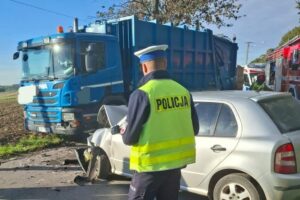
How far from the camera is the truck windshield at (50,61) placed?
1010cm

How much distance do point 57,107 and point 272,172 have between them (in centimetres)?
677

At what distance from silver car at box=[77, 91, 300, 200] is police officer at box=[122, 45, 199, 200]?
150cm

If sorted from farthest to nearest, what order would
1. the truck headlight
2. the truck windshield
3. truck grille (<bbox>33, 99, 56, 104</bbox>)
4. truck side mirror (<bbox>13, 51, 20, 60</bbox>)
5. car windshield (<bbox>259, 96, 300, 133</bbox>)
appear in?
truck side mirror (<bbox>13, 51, 20, 60</bbox>) < truck grille (<bbox>33, 99, 56, 104</bbox>) < the truck headlight < the truck windshield < car windshield (<bbox>259, 96, 300, 133</bbox>)

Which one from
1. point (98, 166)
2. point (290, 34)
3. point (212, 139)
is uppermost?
point (290, 34)

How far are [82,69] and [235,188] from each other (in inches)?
236

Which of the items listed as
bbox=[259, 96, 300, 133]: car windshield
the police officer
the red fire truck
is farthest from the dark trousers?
the red fire truck

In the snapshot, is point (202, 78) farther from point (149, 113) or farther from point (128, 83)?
point (149, 113)

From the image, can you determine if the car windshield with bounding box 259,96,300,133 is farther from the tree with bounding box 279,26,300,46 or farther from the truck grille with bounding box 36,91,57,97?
the tree with bounding box 279,26,300,46

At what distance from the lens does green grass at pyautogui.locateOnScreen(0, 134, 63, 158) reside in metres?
10.00

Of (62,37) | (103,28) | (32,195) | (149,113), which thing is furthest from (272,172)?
(103,28)

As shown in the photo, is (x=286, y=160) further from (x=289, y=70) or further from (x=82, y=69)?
(x=289, y=70)

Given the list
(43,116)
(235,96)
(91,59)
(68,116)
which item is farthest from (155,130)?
(43,116)

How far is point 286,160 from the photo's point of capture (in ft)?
15.3

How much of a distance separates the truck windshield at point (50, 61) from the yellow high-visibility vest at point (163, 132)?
686 cm
